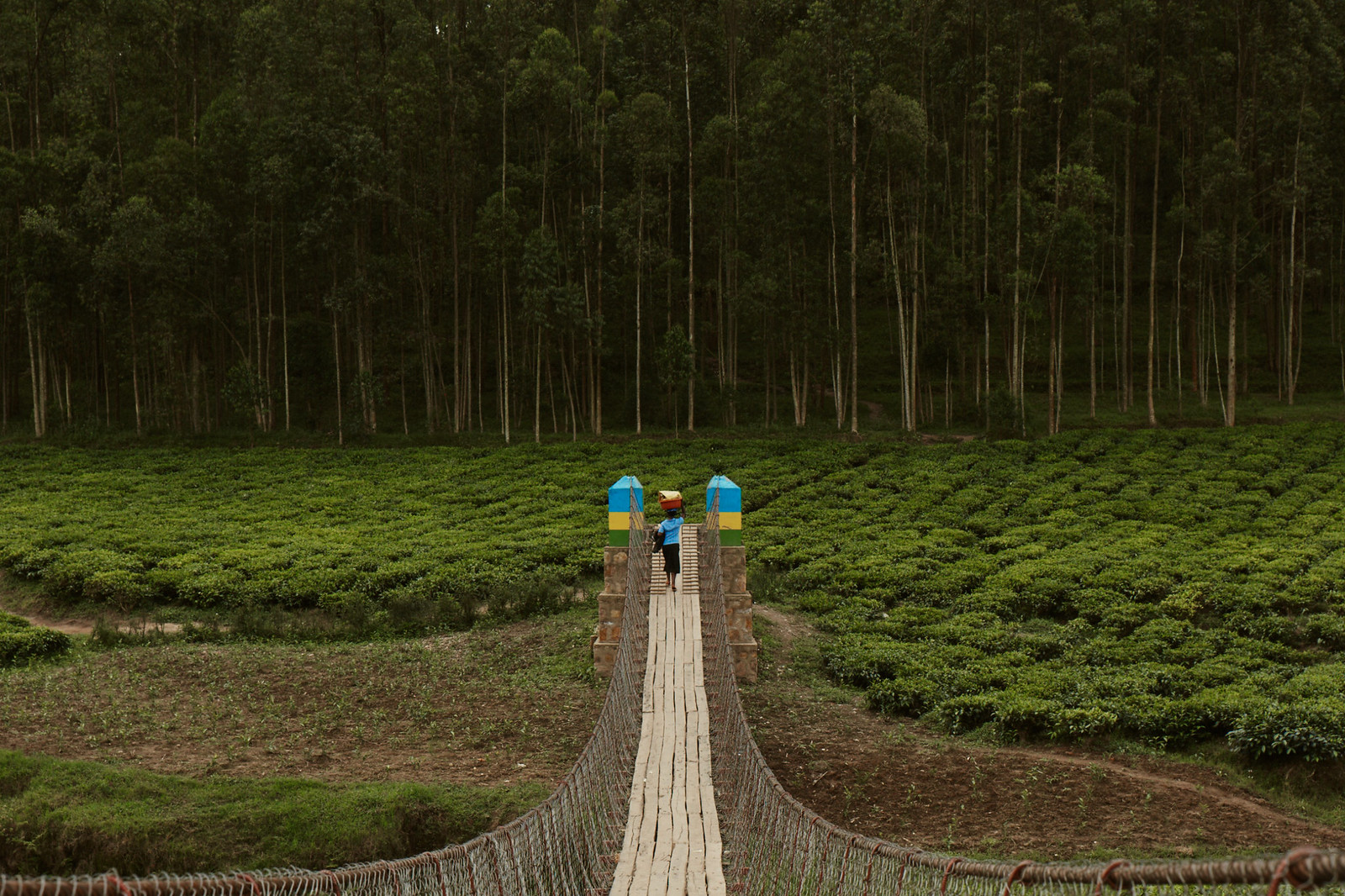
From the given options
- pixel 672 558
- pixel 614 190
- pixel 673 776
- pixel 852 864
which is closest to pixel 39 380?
pixel 614 190

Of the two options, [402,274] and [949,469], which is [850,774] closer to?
[949,469]

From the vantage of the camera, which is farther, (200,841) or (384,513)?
(384,513)

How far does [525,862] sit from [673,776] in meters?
2.58

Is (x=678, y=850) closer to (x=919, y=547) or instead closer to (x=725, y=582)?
(x=725, y=582)

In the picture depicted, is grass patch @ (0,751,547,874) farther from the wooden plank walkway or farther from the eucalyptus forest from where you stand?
the eucalyptus forest

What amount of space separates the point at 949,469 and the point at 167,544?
19.9m

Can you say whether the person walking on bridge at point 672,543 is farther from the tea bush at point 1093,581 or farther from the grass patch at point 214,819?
the grass patch at point 214,819

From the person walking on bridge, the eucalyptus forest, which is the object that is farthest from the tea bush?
the eucalyptus forest

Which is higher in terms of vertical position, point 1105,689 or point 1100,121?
point 1100,121

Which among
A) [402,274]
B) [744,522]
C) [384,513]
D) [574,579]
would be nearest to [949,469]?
[744,522]

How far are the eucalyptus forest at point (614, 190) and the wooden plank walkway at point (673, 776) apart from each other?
68.6 feet

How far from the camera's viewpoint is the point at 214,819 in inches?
438

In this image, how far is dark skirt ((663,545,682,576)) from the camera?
16.8 m

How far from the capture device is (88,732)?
550 inches
